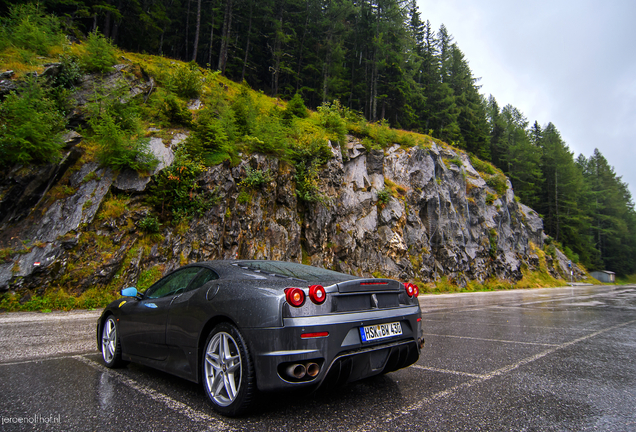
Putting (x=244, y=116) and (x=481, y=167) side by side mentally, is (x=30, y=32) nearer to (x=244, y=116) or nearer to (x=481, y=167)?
(x=244, y=116)

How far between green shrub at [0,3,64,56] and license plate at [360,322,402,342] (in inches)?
712

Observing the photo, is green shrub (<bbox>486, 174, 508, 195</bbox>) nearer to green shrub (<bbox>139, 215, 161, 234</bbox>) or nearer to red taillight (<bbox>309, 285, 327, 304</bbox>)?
green shrub (<bbox>139, 215, 161, 234</bbox>)

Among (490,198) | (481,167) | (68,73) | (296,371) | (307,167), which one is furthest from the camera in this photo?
(481,167)

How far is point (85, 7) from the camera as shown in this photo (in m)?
20.9

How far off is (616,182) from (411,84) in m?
60.5

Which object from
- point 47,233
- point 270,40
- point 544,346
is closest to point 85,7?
point 270,40

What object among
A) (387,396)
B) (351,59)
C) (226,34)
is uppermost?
(351,59)

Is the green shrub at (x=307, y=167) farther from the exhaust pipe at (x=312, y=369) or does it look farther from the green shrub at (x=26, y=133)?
the exhaust pipe at (x=312, y=369)

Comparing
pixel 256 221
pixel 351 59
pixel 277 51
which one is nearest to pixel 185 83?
pixel 256 221

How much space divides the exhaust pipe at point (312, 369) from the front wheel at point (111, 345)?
2580mm

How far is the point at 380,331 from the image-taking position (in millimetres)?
2643

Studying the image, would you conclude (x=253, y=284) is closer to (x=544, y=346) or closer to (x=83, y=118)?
(x=544, y=346)

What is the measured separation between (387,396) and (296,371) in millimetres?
1039

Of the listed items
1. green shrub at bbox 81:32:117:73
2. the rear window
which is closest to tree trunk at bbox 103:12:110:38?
green shrub at bbox 81:32:117:73
